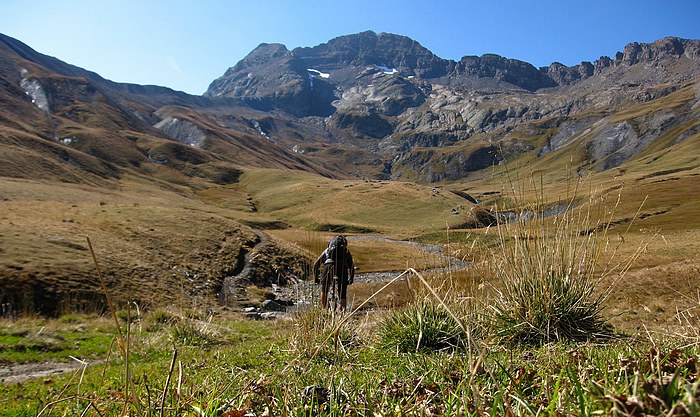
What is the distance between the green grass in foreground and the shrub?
30cm

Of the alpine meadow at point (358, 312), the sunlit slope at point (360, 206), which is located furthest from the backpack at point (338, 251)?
the sunlit slope at point (360, 206)

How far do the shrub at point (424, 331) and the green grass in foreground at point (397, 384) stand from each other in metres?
0.30

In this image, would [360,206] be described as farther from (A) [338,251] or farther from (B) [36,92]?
(B) [36,92]

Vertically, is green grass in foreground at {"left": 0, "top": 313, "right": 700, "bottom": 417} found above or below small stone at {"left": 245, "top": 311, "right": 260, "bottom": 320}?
above

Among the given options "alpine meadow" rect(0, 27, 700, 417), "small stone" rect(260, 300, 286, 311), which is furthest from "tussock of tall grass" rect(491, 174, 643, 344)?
"small stone" rect(260, 300, 286, 311)

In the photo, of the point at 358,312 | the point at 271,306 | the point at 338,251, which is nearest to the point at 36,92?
the point at 271,306

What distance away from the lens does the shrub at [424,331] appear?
6223 mm

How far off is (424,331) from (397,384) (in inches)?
127

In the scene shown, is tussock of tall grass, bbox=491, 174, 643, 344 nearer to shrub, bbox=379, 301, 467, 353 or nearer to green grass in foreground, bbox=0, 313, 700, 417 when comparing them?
green grass in foreground, bbox=0, 313, 700, 417

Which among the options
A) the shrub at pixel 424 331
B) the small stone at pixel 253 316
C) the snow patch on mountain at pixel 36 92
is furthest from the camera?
the snow patch on mountain at pixel 36 92

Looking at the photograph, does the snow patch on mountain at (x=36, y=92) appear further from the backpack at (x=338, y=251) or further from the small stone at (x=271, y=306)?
the backpack at (x=338, y=251)

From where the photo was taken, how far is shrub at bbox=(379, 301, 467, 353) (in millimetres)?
6223

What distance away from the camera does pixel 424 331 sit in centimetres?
629

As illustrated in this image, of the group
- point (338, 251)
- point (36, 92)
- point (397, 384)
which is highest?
point (36, 92)
